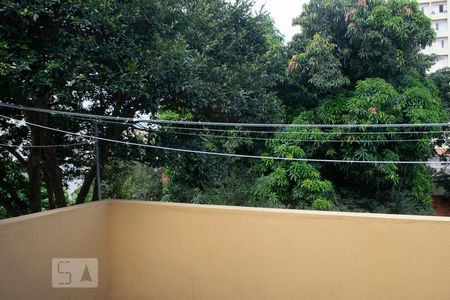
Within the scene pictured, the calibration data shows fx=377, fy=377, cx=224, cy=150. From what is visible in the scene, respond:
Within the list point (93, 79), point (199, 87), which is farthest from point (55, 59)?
point (199, 87)

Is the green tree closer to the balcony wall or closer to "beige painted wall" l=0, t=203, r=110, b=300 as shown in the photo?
the balcony wall

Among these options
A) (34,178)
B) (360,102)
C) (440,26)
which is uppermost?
(440,26)

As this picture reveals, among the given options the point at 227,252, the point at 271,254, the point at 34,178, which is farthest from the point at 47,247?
the point at 34,178

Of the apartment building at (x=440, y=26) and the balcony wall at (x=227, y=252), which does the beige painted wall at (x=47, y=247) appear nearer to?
the balcony wall at (x=227, y=252)

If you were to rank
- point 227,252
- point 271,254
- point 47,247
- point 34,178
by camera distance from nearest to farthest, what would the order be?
point 47,247 < point 271,254 < point 227,252 < point 34,178

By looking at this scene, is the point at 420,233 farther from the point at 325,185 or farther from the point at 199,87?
the point at 325,185

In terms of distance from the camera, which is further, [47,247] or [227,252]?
[227,252]

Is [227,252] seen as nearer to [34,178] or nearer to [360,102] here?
[34,178]

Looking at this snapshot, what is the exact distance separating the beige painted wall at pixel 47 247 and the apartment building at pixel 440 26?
25.9 meters

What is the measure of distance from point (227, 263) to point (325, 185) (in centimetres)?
369

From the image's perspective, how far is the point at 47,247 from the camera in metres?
2.42

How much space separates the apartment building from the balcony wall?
25371mm

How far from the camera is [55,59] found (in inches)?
122

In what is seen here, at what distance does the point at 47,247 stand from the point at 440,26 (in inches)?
1114
